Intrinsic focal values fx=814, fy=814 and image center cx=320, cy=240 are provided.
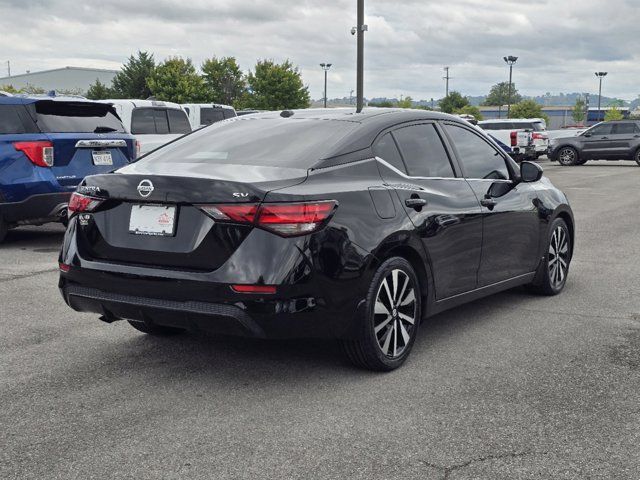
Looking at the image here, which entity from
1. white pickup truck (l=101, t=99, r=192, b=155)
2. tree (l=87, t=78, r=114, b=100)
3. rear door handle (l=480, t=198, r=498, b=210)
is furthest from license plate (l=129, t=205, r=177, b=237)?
tree (l=87, t=78, r=114, b=100)

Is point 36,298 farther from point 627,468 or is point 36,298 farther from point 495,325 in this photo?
point 627,468

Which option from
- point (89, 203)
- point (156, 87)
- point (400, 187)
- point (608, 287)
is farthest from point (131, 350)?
point (156, 87)

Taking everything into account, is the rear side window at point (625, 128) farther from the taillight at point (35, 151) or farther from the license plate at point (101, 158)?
the taillight at point (35, 151)

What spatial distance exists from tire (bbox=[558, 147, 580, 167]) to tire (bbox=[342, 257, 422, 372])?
28.5 m

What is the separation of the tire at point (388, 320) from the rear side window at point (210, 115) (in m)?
14.3

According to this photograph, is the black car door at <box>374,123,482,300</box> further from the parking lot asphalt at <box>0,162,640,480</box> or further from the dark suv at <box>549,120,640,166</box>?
the dark suv at <box>549,120,640,166</box>

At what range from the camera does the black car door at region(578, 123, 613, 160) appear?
31.5 metres

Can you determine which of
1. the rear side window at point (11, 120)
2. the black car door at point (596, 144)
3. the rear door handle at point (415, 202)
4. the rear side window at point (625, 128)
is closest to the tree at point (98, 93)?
the black car door at point (596, 144)

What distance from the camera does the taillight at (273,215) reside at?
4082mm

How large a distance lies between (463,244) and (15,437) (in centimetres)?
300

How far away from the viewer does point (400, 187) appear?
485 cm

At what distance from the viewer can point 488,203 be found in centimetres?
570

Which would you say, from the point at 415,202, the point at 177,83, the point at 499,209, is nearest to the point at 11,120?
the point at 499,209

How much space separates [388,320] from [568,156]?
29.0 metres
